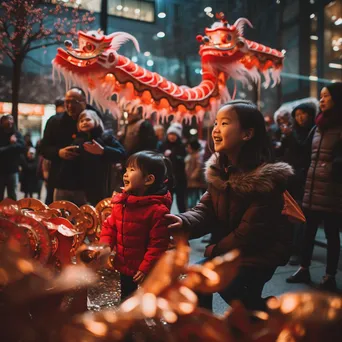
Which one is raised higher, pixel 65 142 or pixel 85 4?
pixel 85 4

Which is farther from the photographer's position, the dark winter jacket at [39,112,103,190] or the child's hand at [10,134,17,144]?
the child's hand at [10,134,17,144]

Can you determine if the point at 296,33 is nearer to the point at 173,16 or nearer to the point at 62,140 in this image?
the point at 173,16

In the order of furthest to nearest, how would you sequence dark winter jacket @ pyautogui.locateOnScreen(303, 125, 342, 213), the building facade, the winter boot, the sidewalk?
the building facade, the winter boot, dark winter jacket @ pyautogui.locateOnScreen(303, 125, 342, 213), the sidewalk

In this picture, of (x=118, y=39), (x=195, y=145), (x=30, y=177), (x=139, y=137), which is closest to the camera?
(x=118, y=39)

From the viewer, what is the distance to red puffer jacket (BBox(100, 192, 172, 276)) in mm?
A: 2076

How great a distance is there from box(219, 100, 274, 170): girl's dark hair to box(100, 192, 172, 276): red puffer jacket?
495 mm

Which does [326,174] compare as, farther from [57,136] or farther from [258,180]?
[57,136]

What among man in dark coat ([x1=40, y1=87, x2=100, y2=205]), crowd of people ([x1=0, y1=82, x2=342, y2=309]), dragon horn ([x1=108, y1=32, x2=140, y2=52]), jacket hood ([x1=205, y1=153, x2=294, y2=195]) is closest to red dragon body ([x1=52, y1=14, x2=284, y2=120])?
dragon horn ([x1=108, y1=32, x2=140, y2=52])

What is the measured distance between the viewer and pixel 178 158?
597 centimetres

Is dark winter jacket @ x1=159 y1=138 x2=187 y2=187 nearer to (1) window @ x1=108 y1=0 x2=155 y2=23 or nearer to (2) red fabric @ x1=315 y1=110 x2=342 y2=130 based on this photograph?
(1) window @ x1=108 y1=0 x2=155 y2=23

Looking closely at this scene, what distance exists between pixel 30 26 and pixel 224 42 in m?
1.98

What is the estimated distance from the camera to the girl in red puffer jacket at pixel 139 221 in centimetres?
208

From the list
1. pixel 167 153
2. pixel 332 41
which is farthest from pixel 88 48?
pixel 332 41

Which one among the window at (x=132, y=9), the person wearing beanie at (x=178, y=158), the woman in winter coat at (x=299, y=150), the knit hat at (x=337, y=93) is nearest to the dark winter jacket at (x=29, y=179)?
the person wearing beanie at (x=178, y=158)
